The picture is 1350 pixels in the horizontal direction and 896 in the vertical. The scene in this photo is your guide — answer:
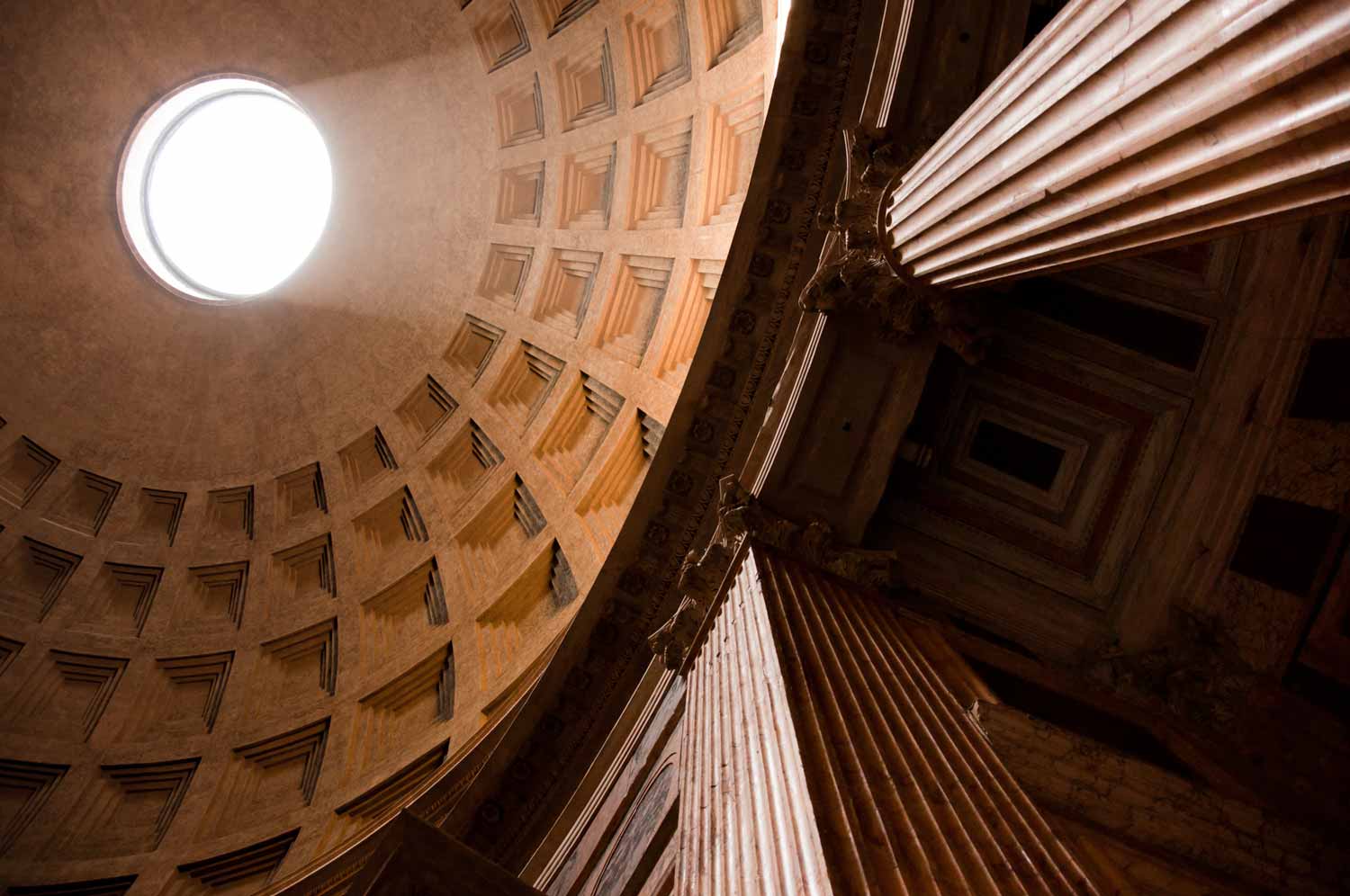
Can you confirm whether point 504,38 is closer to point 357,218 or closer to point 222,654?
point 357,218

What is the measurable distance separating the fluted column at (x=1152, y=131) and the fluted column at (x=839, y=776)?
10.1 feet

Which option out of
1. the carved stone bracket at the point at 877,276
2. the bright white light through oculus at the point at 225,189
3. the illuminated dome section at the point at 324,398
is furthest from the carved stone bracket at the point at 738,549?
the bright white light through oculus at the point at 225,189

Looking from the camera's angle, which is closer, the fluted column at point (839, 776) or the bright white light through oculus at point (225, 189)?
the fluted column at point (839, 776)

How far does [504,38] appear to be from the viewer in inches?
587

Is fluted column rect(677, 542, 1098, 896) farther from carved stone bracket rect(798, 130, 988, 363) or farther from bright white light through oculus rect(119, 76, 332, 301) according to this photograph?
A: bright white light through oculus rect(119, 76, 332, 301)

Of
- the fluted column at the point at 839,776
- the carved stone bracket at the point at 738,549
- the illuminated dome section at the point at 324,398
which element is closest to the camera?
the fluted column at the point at 839,776

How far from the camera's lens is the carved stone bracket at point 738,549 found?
327 inches

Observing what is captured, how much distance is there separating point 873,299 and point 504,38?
1011 cm

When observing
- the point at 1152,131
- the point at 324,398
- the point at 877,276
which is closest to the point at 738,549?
the point at 877,276

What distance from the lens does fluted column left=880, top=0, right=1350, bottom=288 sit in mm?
2846

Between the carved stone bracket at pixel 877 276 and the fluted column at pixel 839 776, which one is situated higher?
the carved stone bracket at pixel 877 276

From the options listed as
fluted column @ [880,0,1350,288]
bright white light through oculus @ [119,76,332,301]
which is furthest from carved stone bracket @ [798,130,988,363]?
bright white light through oculus @ [119,76,332,301]

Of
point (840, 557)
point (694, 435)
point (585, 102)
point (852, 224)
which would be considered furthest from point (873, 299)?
point (585, 102)

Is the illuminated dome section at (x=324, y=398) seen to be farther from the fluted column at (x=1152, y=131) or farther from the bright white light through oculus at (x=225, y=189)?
the fluted column at (x=1152, y=131)
